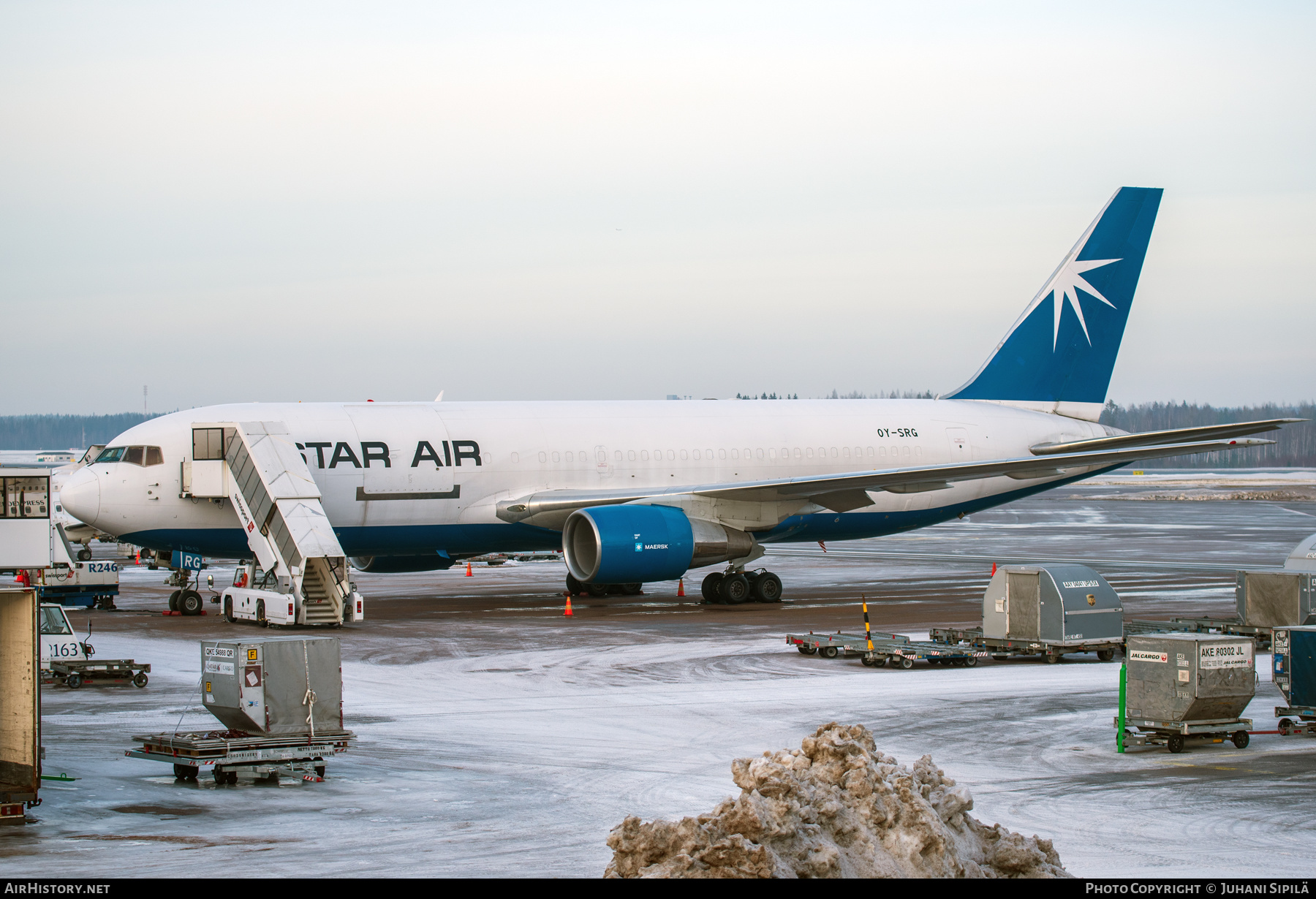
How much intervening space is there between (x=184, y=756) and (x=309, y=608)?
1247cm

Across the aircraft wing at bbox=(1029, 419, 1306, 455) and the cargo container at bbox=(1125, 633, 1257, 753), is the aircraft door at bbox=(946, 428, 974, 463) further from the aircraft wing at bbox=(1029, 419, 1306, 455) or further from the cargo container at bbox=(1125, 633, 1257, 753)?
the cargo container at bbox=(1125, 633, 1257, 753)

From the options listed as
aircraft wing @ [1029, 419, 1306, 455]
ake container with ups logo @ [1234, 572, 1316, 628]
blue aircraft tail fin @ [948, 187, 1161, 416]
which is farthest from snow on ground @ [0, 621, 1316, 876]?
blue aircraft tail fin @ [948, 187, 1161, 416]

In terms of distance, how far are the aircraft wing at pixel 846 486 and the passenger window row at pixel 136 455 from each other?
6.82 m

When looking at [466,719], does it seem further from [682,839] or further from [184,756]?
[682,839]

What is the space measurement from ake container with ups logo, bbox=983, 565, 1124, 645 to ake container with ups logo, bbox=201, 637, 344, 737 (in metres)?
11.2

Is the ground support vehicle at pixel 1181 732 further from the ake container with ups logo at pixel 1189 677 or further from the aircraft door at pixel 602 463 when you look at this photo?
the aircraft door at pixel 602 463

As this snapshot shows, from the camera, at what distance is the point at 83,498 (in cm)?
2775

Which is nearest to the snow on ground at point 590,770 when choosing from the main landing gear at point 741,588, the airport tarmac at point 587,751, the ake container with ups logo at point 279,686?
the airport tarmac at point 587,751

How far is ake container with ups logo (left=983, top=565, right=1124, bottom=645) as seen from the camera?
21.0 metres

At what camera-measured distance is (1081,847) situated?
1086 cm

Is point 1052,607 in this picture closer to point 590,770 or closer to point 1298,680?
point 1298,680

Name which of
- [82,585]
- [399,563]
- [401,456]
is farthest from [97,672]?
[82,585]

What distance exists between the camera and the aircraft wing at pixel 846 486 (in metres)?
29.3

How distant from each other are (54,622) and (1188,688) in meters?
15.2
